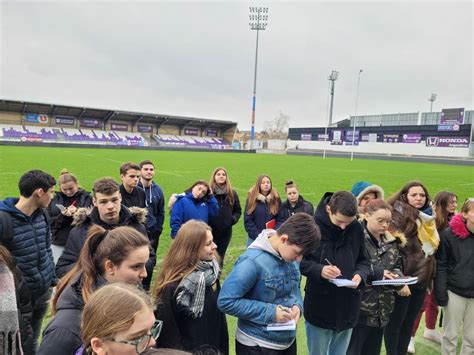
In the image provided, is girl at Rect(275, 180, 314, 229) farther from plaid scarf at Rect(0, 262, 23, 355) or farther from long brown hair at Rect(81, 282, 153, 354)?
plaid scarf at Rect(0, 262, 23, 355)

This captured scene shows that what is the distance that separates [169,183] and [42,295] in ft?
46.5

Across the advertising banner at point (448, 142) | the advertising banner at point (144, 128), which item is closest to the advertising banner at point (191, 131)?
the advertising banner at point (144, 128)

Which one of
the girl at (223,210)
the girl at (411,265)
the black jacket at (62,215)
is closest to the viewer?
the girl at (411,265)

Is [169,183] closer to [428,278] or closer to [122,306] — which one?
[428,278]

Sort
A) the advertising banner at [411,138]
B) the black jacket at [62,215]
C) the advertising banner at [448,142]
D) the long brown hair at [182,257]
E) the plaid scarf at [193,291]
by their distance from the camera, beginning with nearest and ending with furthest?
the plaid scarf at [193,291] → the long brown hair at [182,257] → the black jacket at [62,215] → the advertising banner at [448,142] → the advertising banner at [411,138]

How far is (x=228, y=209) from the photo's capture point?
18.1 ft

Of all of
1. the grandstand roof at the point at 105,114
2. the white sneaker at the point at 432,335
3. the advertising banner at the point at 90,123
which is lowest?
the white sneaker at the point at 432,335

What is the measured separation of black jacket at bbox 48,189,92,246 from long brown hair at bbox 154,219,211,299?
2.29 metres

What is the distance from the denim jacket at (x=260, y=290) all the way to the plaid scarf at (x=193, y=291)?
0.44ft

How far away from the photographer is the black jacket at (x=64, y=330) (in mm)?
1558

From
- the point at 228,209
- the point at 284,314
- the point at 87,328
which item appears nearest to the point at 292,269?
the point at 284,314

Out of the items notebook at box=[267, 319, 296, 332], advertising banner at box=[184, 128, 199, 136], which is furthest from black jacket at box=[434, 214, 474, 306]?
advertising banner at box=[184, 128, 199, 136]

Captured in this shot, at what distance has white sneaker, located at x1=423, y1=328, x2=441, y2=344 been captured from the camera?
4078mm

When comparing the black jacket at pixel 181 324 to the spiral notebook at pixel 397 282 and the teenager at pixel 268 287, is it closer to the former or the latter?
the teenager at pixel 268 287
